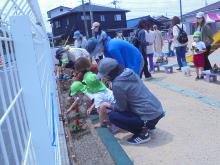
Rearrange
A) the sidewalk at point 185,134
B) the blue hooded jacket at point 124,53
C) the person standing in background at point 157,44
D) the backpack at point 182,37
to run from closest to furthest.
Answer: the sidewalk at point 185,134, the blue hooded jacket at point 124,53, the backpack at point 182,37, the person standing in background at point 157,44

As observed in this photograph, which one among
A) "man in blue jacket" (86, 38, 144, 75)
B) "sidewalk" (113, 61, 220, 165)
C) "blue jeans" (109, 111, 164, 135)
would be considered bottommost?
"sidewalk" (113, 61, 220, 165)

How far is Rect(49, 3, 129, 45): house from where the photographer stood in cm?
4812

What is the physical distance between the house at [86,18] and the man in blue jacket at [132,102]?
4280 cm

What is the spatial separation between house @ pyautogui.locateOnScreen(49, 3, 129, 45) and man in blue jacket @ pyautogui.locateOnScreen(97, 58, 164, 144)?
42797 millimetres

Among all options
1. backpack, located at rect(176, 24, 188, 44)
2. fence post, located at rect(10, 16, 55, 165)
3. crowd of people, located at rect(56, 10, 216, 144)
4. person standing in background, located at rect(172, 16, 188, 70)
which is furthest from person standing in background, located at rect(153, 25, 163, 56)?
fence post, located at rect(10, 16, 55, 165)

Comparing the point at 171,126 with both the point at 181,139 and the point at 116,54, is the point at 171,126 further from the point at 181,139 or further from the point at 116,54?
the point at 116,54

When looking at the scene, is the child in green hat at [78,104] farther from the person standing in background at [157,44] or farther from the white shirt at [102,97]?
the person standing in background at [157,44]

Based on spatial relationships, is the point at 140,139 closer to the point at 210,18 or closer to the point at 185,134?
the point at 185,134

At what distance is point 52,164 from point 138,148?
2.16m

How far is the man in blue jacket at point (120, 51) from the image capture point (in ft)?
16.2

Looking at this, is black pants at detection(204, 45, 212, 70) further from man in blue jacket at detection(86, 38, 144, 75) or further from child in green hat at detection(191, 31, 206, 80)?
man in blue jacket at detection(86, 38, 144, 75)

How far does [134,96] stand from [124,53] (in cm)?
107

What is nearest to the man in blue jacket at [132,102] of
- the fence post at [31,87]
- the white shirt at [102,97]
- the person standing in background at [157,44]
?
the white shirt at [102,97]

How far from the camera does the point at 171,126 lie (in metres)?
4.73
